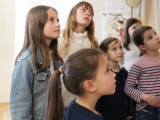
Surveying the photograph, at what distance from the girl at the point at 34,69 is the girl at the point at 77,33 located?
0.29 metres

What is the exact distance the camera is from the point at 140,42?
5.22 feet

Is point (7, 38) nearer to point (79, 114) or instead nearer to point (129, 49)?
point (129, 49)

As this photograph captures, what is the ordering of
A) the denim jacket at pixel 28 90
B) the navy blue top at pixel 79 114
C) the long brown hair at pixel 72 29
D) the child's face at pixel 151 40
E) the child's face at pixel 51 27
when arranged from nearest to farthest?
the navy blue top at pixel 79 114 < the denim jacket at pixel 28 90 < the child's face at pixel 51 27 < the child's face at pixel 151 40 < the long brown hair at pixel 72 29

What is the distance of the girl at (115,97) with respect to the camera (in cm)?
150

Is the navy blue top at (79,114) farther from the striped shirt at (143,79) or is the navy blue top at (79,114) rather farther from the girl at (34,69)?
the striped shirt at (143,79)

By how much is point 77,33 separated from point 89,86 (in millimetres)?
806

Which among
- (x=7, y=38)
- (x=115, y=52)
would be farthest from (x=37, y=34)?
(x=7, y=38)

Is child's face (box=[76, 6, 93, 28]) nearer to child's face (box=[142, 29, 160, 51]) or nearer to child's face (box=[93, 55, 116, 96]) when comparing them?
child's face (box=[142, 29, 160, 51])

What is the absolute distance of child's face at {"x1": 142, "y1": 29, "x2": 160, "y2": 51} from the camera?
1.50m

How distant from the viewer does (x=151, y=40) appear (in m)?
1.53

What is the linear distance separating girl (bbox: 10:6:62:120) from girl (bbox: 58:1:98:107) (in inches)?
11.2

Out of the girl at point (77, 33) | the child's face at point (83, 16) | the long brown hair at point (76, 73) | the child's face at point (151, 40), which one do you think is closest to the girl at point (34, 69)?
the long brown hair at point (76, 73)

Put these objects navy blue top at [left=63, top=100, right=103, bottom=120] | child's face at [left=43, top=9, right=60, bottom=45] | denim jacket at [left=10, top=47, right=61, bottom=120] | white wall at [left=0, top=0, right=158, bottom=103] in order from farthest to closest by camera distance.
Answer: white wall at [left=0, top=0, right=158, bottom=103] → child's face at [left=43, top=9, right=60, bottom=45] → denim jacket at [left=10, top=47, right=61, bottom=120] → navy blue top at [left=63, top=100, right=103, bottom=120]

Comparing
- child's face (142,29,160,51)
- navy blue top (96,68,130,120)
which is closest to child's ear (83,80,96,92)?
navy blue top (96,68,130,120)
